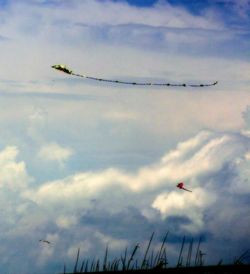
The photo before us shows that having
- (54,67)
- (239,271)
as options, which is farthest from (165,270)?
(54,67)

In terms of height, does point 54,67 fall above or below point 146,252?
above

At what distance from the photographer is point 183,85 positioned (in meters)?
75.8

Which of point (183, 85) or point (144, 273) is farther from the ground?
point (183, 85)

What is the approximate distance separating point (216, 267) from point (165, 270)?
5945 mm

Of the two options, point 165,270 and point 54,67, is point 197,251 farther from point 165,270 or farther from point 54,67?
point 54,67

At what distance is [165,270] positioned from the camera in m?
71.9

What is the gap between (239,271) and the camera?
7262 cm

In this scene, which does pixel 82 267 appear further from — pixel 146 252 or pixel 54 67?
pixel 54 67

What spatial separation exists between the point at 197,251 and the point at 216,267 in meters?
3.15

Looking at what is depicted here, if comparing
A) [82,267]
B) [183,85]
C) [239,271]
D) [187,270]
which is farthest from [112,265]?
[183,85]

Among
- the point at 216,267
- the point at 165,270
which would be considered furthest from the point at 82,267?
the point at 216,267

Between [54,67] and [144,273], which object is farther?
[54,67]

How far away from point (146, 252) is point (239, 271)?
10536 mm

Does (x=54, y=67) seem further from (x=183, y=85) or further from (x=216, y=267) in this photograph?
(x=216, y=267)
